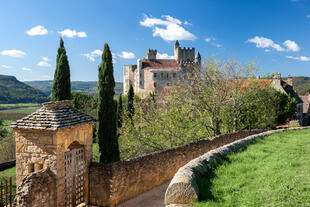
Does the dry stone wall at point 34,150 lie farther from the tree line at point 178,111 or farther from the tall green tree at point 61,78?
the tall green tree at point 61,78

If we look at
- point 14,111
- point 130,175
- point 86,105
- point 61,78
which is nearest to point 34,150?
point 130,175

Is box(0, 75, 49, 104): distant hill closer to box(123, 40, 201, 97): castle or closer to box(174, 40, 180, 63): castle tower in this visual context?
box(123, 40, 201, 97): castle

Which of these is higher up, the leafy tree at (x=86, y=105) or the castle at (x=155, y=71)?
the castle at (x=155, y=71)

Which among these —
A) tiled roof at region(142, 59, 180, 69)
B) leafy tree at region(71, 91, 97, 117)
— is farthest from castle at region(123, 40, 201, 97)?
A: leafy tree at region(71, 91, 97, 117)

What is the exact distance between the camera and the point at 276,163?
7031 millimetres

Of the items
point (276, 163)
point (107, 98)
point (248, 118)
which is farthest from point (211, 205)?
point (248, 118)

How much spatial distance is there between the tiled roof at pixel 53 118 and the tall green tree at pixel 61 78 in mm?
6128

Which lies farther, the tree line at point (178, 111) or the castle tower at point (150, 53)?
the castle tower at point (150, 53)

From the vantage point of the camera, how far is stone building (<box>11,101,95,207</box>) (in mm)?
8547

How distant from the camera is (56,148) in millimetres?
8477

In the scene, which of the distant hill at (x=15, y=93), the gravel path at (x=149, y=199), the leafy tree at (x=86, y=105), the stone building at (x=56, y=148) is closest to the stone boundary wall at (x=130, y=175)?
the gravel path at (x=149, y=199)

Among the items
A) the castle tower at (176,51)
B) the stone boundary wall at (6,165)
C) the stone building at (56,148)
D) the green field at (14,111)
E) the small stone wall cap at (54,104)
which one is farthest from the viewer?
the castle tower at (176,51)

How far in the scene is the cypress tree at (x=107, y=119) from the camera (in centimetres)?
1466

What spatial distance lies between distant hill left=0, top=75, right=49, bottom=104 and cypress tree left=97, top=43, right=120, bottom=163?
264 ft
